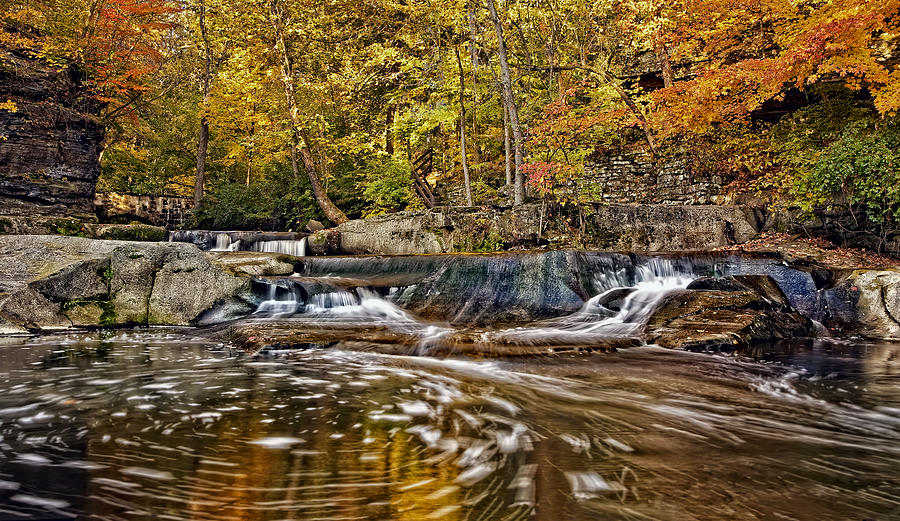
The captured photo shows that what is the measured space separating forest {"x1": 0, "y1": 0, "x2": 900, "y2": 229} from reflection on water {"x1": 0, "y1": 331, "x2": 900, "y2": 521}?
8.25 m

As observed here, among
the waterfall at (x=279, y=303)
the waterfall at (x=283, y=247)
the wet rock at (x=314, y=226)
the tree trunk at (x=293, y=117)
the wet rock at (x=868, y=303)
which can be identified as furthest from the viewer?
the wet rock at (x=314, y=226)

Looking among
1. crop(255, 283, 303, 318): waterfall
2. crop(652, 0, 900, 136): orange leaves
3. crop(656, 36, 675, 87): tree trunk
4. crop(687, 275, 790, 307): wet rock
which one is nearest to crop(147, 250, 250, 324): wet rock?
crop(255, 283, 303, 318): waterfall

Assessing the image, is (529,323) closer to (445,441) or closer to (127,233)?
(445,441)

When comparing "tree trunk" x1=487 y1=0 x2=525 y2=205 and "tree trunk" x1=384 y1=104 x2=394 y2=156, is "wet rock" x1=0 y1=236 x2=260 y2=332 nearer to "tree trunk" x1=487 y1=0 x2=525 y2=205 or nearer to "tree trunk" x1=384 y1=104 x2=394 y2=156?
"tree trunk" x1=487 y1=0 x2=525 y2=205

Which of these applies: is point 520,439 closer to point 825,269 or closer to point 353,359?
point 353,359

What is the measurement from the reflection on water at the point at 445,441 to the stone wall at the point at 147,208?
14.2m

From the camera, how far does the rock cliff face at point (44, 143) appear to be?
14367mm

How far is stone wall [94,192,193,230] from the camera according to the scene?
680 inches

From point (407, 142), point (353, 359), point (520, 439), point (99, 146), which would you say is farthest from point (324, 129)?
point (520, 439)

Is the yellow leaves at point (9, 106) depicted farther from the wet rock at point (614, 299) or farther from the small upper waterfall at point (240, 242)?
the wet rock at point (614, 299)

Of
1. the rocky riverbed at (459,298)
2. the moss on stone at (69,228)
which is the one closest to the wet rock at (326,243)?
the rocky riverbed at (459,298)

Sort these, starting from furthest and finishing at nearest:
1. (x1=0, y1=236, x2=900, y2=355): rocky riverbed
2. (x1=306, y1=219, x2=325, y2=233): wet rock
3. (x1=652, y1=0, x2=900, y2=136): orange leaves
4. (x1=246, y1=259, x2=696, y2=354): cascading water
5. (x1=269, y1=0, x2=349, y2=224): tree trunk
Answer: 1. (x1=306, y1=219, x2=325, y2=233): wet rock
2. (x1=269, y1=0, x2=349, y2=224): tree trunk
3. (x1=652, y1=0, x2=900, y2=136): orange leaves
4. (x1=0, y1=236, x2=900, y2=355): rocky riverbed
5. (x1=246, y1=259, x2=696, y2=354): cascading water

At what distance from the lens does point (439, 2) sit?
50.3 feet

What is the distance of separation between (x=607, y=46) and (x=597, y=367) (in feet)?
57.8
